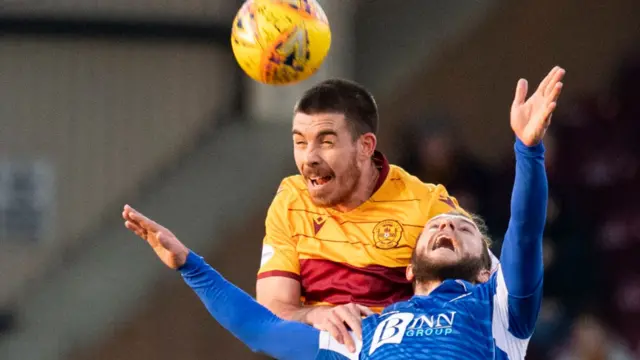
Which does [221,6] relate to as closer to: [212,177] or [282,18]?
[212,177]

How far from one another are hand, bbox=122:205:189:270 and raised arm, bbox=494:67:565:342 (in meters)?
1.07

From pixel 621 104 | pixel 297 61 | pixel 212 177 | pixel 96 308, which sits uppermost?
pixel 297 61

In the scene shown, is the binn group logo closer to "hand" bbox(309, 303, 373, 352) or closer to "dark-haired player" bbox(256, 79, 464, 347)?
"hand" bbox(309, 303, 373, 352)

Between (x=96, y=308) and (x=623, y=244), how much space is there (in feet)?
11.7

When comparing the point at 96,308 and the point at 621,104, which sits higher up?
the point at 621,104

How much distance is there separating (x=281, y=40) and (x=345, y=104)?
340 millimetres

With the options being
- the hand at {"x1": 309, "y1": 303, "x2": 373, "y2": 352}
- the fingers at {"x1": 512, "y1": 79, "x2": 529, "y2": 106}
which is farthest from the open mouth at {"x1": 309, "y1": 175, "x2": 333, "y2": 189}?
the fingers at {"x1": 512, "y1": 79, "x2": 529, "y2": 106}

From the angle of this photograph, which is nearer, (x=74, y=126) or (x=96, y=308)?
(x=96, y=308)

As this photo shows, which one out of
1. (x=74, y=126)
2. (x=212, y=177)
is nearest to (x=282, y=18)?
(x=212, y=177)

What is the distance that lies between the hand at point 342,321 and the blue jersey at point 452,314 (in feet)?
0.10

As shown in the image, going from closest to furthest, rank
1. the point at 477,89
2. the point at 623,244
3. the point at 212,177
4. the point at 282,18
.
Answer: the point at 282,18 → the point at 623,244 → the point at 477,89 → the point at 212,177

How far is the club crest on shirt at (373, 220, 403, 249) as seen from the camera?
15.1 ft

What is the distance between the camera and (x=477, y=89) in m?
8.31

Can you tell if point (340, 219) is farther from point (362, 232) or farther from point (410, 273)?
point (410, 273)
